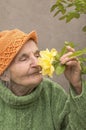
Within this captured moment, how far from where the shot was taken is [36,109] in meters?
1.49

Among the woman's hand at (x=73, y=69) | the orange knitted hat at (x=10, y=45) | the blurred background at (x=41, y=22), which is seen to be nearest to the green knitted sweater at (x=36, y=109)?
the orange knitted hat at (x=10, y=45)

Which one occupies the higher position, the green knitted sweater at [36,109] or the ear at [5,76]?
the ear at [5,76]

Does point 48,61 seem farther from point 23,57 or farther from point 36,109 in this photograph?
point 36,109

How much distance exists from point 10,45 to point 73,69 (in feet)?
1.24

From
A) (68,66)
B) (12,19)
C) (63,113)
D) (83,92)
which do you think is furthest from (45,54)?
(12,19)

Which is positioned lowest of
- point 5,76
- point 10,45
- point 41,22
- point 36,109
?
point 36,109

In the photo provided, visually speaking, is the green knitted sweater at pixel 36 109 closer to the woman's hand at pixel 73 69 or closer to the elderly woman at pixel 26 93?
the elderly woman at pixel 26 93

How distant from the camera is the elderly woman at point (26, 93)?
4.42 feet

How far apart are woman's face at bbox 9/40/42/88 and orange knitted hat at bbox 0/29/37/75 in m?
0.02

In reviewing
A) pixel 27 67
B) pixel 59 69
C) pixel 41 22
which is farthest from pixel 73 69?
pixel 41 22

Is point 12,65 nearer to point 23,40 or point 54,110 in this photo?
point 23,40

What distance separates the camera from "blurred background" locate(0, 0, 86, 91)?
2.63 metres

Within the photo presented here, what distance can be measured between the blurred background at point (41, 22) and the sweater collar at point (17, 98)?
1211 millimetres

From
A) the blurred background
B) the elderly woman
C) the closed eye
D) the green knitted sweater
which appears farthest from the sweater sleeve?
the blurred background
